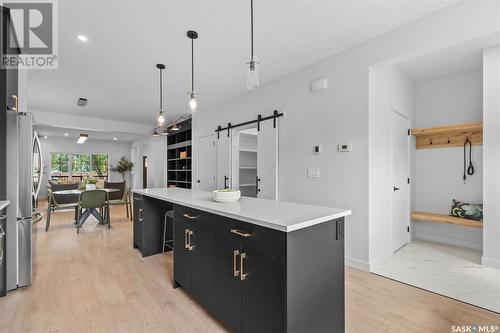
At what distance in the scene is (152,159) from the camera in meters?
9.34

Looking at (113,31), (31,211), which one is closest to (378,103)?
(113,31)

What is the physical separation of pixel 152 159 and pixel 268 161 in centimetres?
674

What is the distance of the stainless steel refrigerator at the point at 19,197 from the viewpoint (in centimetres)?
226

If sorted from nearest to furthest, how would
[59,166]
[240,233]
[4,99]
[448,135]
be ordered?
[240,233]
[4,99]
[448,135]
[59,166]

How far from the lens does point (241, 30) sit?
104 inches

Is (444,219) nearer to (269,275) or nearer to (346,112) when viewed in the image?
(346,112)

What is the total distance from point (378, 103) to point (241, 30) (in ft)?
6.07

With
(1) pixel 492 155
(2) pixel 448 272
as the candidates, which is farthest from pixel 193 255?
(1) pixel 492 155

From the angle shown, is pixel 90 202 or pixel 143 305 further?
pixel 90 202

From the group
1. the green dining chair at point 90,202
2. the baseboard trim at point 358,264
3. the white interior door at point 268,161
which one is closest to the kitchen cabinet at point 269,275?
the baseboard trim at point 358,264

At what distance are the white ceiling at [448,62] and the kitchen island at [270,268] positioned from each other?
250cm

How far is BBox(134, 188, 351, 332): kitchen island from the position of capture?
4.26 feet

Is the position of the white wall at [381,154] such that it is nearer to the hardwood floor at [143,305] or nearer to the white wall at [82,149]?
the hardwood floor at [143,305]

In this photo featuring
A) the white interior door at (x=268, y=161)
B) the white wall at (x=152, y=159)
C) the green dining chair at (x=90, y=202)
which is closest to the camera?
the white interior door at (x=268, y=161)
